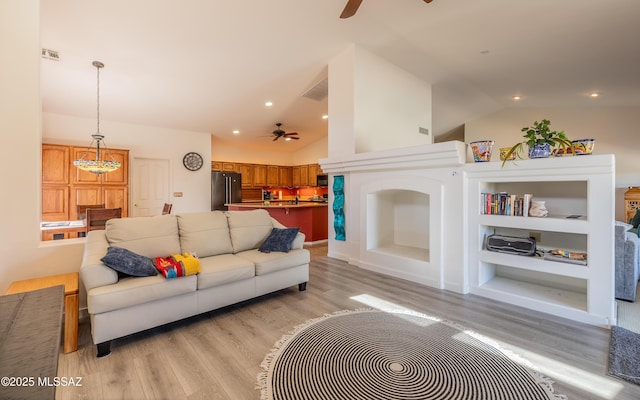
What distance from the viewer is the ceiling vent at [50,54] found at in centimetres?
390

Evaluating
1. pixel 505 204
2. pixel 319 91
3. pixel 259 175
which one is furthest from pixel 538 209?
pixel 259 175

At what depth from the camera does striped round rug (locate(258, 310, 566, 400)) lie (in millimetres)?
1739

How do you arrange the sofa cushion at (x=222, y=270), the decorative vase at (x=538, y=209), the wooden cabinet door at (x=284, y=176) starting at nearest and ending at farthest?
1. the sofa cushion at (x=222, y=270)
2. the decorative vase at (x=538, y=209)
3. the wooden cabinet door at (x=284, y=176)

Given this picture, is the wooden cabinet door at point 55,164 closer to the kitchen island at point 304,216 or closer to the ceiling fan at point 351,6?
the kitchen island at point 304,216

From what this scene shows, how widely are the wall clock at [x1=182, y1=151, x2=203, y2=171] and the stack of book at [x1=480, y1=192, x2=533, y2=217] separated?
6969 millimetres

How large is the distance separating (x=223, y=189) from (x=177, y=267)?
5.94m

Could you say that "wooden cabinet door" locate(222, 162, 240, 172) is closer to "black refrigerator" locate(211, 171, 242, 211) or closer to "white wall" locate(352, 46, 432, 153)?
"black refrigerator" locate(211, 171, 242, 211)

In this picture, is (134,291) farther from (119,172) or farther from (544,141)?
(119,172)

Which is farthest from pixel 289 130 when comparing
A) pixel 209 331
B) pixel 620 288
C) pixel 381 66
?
pixel 620 288

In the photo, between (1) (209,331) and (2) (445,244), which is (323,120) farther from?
(1) (209,331)

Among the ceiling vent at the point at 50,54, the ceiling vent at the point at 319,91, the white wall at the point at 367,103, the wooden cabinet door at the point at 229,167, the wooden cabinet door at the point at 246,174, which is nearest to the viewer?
the ceiling vent at the point at 50,54

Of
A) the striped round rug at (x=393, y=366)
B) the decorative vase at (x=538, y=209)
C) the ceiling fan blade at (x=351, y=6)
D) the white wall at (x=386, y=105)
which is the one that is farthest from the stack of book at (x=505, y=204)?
the ceiling fan blade at (x=351, y=6)

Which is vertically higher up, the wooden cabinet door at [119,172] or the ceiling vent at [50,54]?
the ceiling vent at [50,54]

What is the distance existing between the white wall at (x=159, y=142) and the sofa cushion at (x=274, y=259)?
5.06 metres
